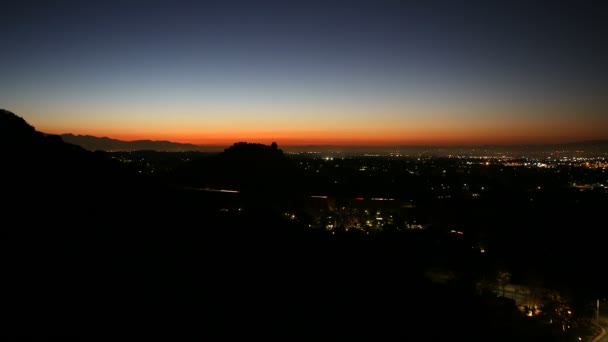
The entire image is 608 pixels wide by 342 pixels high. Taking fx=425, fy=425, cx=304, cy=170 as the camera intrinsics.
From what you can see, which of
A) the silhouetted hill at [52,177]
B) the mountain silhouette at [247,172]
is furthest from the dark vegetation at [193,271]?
the mountain silhouette at [247,172]

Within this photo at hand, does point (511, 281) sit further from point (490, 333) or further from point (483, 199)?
point (483, 199)

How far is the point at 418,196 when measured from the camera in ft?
219

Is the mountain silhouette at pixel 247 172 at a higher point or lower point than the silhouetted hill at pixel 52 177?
lower

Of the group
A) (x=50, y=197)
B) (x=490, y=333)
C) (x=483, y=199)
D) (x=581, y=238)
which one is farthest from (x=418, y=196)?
(x=50, y=197)

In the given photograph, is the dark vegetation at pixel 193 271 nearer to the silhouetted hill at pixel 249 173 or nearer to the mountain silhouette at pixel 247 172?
the silhouetted hill at pixel 249 173

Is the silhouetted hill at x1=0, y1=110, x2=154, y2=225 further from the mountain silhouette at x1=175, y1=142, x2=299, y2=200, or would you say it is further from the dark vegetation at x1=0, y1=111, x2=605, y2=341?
the mountain silhouette at x1=175, y1=142, x2=299, y2=200

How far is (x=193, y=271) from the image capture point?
15812 millimetres

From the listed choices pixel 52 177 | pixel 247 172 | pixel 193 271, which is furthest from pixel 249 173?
pixel 193 271

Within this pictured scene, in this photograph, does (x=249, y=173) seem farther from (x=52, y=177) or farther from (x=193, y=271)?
(x=193, y=271)

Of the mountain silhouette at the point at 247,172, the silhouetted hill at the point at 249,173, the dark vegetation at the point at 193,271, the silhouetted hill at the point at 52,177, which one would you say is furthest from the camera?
the mountain silhouette at the point at 247,172

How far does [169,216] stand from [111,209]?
3153mm

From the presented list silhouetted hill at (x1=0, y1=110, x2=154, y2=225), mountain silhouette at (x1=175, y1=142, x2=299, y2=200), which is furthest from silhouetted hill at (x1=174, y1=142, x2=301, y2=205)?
silhouetted hill at (x1=0, y1=110, x2=154, y2=225)

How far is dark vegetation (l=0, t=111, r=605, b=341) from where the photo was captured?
11992mm

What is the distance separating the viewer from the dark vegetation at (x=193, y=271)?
1199 cm
